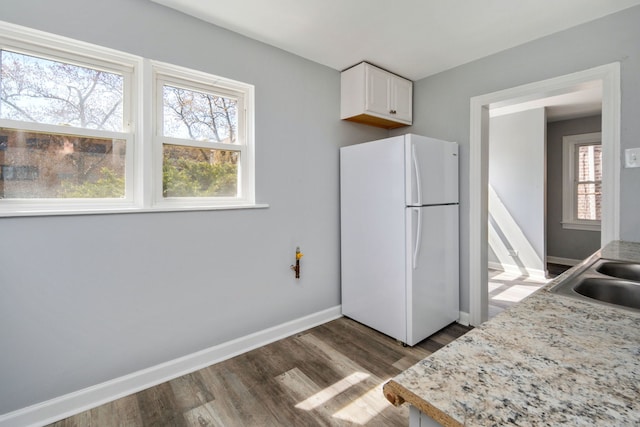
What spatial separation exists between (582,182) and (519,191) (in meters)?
1.31

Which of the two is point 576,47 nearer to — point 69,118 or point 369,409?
point 369,409

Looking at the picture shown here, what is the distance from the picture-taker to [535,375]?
1.86 ft

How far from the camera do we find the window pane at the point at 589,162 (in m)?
4.73

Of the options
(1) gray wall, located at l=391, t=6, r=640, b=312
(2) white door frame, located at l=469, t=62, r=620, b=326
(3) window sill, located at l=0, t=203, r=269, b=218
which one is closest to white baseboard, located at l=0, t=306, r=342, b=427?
(3) window sill, located at l=0, t=203, r=269, b=218

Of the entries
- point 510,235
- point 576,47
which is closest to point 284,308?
point 576,47

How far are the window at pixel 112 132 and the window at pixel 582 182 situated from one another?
5362 mm

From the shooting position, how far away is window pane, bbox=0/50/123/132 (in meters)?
1.55

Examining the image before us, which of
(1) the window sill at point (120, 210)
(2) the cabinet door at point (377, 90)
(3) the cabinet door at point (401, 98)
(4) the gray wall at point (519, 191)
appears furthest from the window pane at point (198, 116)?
(4) the gray wall at point (519, 191)

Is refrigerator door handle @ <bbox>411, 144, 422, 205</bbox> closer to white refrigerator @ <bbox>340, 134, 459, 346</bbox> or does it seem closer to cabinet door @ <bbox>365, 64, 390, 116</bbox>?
white refrigerator @ <bbox>340, 134, 459, 346</bbox>

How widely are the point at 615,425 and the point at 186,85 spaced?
2.44 m

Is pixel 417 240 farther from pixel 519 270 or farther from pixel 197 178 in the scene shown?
pixel 519 270

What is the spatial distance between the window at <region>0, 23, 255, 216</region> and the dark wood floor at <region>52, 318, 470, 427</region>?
1.13 m

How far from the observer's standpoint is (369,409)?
1681 mm

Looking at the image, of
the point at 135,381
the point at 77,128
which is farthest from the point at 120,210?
the point at 135,381
